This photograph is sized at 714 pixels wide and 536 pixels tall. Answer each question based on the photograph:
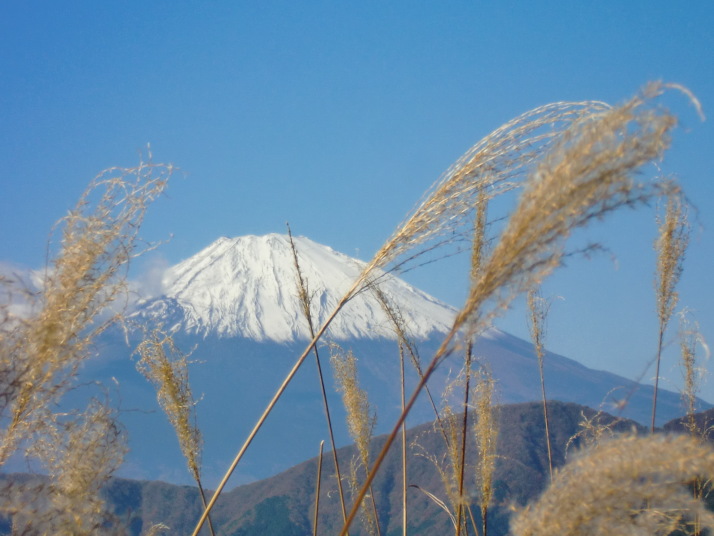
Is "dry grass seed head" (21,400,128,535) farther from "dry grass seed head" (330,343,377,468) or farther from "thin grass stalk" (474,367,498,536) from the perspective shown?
Result: "dry grass seed head" (330,343,377,468)

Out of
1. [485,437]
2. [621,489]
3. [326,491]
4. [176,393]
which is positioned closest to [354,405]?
[485,437]

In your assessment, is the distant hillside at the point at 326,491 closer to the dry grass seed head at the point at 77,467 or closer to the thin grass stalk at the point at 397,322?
the thin grass stalk at the point at 397,322

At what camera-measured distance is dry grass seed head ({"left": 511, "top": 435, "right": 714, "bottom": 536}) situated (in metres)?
1.59

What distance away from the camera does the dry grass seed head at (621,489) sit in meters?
1.59

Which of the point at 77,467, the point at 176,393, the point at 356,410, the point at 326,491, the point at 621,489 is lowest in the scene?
the point at 326,491

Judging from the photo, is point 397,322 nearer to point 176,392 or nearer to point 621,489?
point 176,392

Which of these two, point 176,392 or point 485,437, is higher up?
point 176,392

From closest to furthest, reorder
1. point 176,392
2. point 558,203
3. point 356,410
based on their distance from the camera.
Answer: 1. point 558,203
2. point 176,392
3. point 356,410

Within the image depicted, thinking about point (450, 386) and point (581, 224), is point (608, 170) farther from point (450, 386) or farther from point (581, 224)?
point (450, 386)

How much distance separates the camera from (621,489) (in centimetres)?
162

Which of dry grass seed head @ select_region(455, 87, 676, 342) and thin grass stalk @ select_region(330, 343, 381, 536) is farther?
thin grass stalk @ select_region(330, 343, 381, 536)

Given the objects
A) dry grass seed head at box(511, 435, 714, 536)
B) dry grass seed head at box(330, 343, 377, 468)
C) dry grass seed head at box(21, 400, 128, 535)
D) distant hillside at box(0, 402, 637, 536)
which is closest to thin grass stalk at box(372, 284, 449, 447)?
dry grass seed head at box(330, 343, 377, 468)

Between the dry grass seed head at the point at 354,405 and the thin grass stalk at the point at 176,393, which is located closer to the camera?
the thin grass stalk at the point at 176,393

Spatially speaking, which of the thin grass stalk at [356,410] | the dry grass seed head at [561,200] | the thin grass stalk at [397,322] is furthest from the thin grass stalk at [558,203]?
the thin grass stalk at [356,410]
